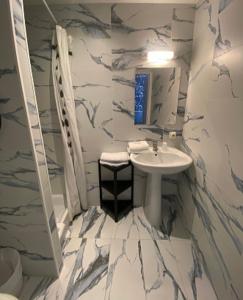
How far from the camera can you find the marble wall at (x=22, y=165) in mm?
975

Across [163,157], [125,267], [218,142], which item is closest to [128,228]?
[125,267]

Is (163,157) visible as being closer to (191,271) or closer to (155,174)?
(155,174)

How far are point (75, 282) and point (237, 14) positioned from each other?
202 centimetres

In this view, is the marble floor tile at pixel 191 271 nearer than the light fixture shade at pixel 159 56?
Yes

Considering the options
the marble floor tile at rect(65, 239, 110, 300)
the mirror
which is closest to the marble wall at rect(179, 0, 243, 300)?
the mirror

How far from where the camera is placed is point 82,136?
6.61 feet

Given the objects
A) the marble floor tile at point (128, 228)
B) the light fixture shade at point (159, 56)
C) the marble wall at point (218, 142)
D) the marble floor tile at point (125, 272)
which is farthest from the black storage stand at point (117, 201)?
the light fixture shade at point (159, 56)

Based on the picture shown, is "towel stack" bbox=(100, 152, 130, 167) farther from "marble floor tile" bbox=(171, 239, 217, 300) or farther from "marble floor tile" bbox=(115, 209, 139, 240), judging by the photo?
"marble floor tile" bbox=(171, 239, 217, 300)

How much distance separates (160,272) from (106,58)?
1911 millimetres

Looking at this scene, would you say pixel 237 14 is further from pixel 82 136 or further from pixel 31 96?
pixel 82 136

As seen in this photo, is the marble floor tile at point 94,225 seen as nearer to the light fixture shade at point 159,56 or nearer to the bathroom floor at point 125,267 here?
the bathroom floor at point 125,267

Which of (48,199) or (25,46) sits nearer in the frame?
(25,46)

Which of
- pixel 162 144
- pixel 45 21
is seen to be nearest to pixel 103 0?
pixel 45 21

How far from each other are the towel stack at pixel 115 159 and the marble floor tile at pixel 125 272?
28.6 inches
